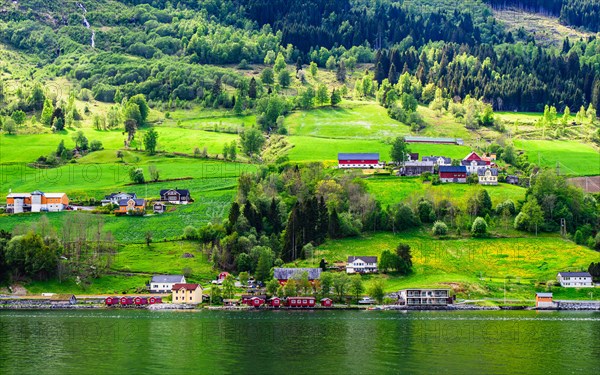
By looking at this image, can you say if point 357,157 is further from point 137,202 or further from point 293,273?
point 293,273

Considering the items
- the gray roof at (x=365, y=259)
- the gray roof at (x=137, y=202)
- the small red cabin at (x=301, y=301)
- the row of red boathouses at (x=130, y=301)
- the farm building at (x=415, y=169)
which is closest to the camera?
the row of red boathouses at (x=130, y=301)

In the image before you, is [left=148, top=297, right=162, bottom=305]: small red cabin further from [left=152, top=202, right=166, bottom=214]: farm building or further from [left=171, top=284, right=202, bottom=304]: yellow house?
[left=152, top=202, right=166, bottom=214]: farm building

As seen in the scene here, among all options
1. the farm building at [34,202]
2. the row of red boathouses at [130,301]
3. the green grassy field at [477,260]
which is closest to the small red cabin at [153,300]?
the row of red boathouses at [130,301]

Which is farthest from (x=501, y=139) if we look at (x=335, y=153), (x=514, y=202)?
(x=514, y=202)

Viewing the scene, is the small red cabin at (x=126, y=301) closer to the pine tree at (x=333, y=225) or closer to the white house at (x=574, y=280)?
the pine tree at (x=333, y=225)

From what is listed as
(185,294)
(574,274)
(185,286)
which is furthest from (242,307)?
(574,274)

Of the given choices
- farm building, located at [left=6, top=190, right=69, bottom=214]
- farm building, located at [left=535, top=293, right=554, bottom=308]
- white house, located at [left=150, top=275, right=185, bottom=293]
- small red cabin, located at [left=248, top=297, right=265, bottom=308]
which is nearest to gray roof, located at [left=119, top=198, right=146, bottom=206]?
farm building, located at [left=6, top=190, right=69, bottom=214]

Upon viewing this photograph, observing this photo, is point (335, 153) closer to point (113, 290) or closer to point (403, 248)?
point (403, 248)
